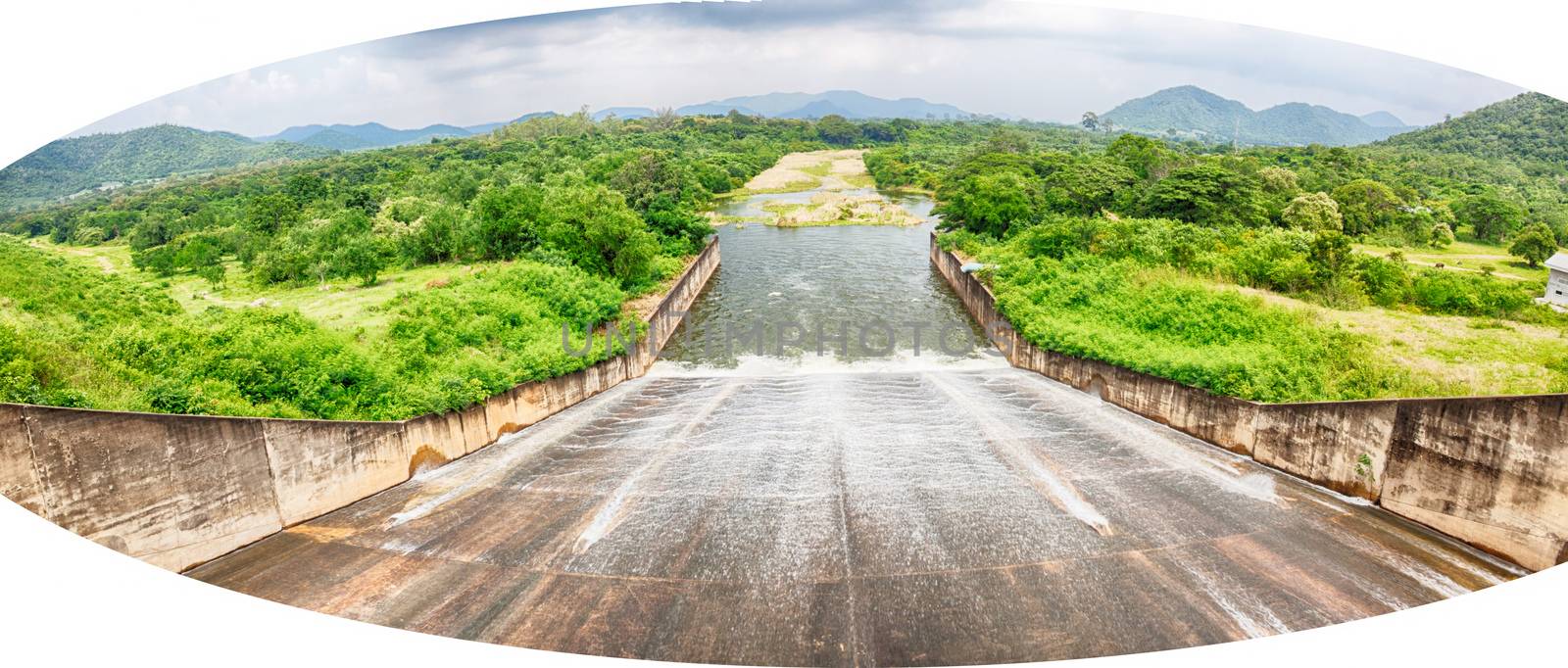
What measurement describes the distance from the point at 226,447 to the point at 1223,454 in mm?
20522

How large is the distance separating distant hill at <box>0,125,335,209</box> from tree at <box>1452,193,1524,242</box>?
45.5 meters

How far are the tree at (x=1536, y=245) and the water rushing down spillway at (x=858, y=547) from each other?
15.0 meters

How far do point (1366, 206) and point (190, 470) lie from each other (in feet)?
157

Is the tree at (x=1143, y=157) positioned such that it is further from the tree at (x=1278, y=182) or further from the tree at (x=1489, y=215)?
the tree at (x=1489, y=215)

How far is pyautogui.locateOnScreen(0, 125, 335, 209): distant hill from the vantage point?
24047 mm

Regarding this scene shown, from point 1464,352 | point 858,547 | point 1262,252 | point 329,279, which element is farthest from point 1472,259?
point 329,279

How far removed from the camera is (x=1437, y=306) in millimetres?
20203

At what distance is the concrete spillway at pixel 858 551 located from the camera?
10430 mm

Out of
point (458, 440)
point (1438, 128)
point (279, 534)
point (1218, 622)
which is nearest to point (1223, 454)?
point (1218, 622)

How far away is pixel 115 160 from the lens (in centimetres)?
4012

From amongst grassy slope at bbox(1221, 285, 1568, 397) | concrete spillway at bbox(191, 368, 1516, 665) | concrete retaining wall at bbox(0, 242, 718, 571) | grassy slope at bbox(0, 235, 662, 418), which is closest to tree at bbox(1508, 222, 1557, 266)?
grassy slope at bbox(1221, 285, 1568, 397)

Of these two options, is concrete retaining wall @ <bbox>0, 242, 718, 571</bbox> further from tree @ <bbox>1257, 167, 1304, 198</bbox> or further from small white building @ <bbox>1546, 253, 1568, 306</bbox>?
tree @ <bbox>1257, 167, 1304, 198</bbox>

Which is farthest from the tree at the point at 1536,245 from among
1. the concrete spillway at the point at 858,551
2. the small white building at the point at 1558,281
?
the concrete spillway at the point at 858,551

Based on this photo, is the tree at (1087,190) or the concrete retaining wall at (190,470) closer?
the concrete retaining wall at (190,470)
